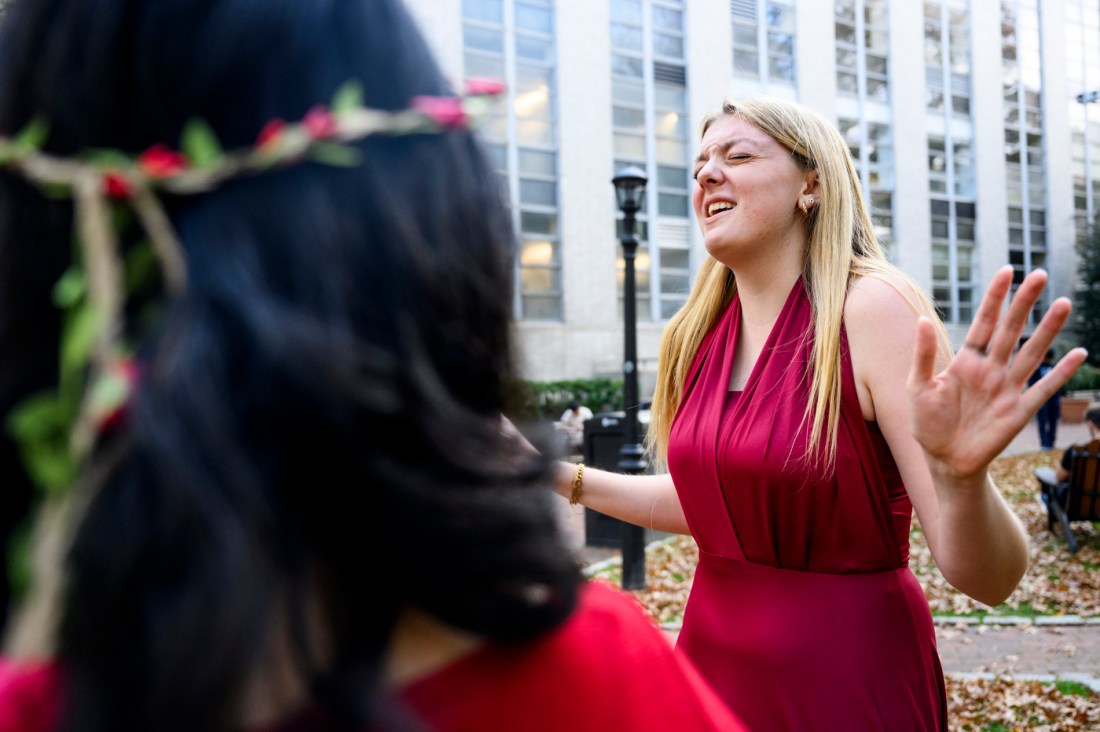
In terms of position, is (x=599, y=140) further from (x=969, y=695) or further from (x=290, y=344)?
(x=290, y=344)

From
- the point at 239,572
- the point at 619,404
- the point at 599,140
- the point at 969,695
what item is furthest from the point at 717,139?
the point at 599,140

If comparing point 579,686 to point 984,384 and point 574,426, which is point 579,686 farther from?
point 574,426

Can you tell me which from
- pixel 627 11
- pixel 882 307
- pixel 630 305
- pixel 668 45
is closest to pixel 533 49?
pixel 627 11

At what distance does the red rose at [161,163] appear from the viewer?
69cm

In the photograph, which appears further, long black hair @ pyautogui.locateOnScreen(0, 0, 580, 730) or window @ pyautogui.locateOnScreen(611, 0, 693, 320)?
window @ pyautogui.locateOnScreen(611, 0, 693, 320)

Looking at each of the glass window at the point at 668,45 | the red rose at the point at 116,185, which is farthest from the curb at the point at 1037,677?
the glass window at the point at 668,45

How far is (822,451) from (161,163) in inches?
70.0

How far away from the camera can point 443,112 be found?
799mm

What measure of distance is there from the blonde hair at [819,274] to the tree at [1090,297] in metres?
33.5

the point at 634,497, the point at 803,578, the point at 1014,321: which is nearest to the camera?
the point at 1014,321

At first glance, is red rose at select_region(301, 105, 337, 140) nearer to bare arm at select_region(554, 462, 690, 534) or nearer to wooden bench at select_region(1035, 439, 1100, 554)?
bare arm at select_region(554, 462, 690, 534)

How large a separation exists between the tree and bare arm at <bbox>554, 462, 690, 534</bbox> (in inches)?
1325

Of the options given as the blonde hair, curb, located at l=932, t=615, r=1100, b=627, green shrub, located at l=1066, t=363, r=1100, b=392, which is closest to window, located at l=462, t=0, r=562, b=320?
curb, located at l=932, t=615, r=1100, b=627

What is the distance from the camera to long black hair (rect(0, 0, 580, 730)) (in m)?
0.64
